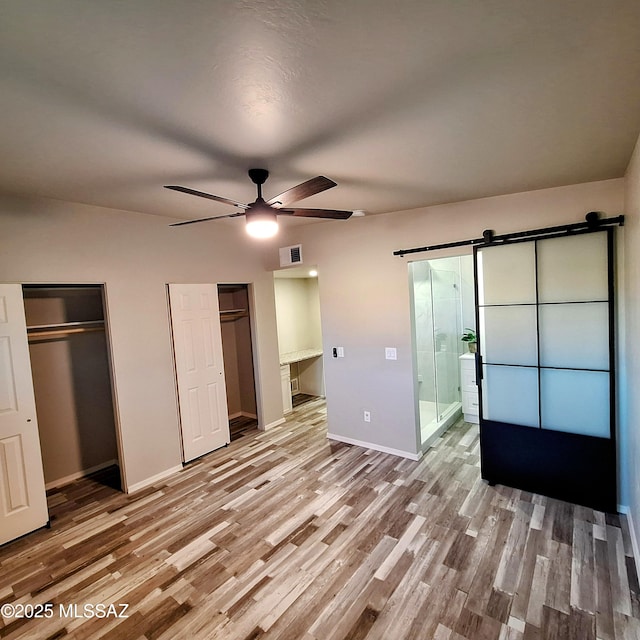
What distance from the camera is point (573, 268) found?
9.14ft

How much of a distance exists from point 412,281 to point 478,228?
2.75 feet

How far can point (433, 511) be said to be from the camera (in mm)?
2824

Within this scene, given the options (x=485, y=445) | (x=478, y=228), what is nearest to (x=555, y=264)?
(x=478, y=228)

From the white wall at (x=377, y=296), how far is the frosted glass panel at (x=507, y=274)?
192mm

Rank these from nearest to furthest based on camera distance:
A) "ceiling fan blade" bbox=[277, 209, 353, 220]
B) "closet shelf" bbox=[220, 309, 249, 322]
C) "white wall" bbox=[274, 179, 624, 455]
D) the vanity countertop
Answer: "ceiling fan blade" bbox=[277, 209, 353, 220], "white wall" bbox=[274, 179, 624, 455], "closet shelf" bbox=[220, 309, 249, 322], the vanity countertop

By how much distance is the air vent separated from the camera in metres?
4.42

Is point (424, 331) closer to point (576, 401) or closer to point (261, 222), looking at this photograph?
point (576, 401)

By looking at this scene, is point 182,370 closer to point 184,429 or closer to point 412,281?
point 184,429

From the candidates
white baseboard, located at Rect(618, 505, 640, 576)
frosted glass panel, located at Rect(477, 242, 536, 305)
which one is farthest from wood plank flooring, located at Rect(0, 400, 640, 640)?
frosted glass panel, located at Rect(477, 242, 536, 305)

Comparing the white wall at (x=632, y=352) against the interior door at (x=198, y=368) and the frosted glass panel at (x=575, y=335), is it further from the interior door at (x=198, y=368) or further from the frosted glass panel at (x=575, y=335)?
the interior door at (x=198, y=368)

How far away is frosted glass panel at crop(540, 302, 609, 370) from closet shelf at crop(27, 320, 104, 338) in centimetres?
437

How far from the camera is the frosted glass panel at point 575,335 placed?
2.70m

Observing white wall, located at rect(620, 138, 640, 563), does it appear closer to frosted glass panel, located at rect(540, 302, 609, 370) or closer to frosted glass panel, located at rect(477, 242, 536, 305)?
frosted glass panel, located at rect(540, 302, 609, 370)

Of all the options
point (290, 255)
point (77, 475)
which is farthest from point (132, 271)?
point (77, 475)
